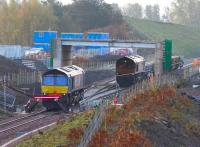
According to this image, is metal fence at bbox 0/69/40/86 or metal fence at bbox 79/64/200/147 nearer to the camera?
metal fence at bbox 79/64/200/147

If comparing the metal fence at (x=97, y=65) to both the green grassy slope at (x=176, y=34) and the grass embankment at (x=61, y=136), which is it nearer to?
the green grassy slope at (x=176, y=34)

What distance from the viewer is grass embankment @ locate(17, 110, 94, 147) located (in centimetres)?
3158

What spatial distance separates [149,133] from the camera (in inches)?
1372

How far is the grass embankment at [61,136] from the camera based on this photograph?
3158cm

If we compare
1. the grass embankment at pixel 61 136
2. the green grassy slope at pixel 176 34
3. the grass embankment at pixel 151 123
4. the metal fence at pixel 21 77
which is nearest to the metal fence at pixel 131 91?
the grass embankment at pixel 151 123

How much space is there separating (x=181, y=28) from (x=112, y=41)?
4484 inches

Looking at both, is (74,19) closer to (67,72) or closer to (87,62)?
(87,62)

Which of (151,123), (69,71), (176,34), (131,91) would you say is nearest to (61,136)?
(151,123)

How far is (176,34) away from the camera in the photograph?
17488cm

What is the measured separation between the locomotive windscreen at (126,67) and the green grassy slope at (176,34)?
86.3 m

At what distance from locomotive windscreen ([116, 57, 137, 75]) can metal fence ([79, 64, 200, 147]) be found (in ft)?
7.82

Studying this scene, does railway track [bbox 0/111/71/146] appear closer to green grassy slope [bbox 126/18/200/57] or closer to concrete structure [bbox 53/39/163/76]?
concrete structure [bbox 53/39/163/76]

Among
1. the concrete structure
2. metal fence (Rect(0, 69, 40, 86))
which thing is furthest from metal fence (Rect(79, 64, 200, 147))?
metal fence (Rect(0, 69, 40, 86))

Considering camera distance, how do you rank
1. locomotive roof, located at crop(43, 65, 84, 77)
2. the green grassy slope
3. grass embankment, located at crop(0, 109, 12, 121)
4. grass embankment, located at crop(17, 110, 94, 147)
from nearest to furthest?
grass embankment, located at crop(17, 110, 94, 147), grass embankment, located at crop(0, 109, 12, 121), locomotive roof, located at crop(43, 65, 84, 77), the green grassy slope
